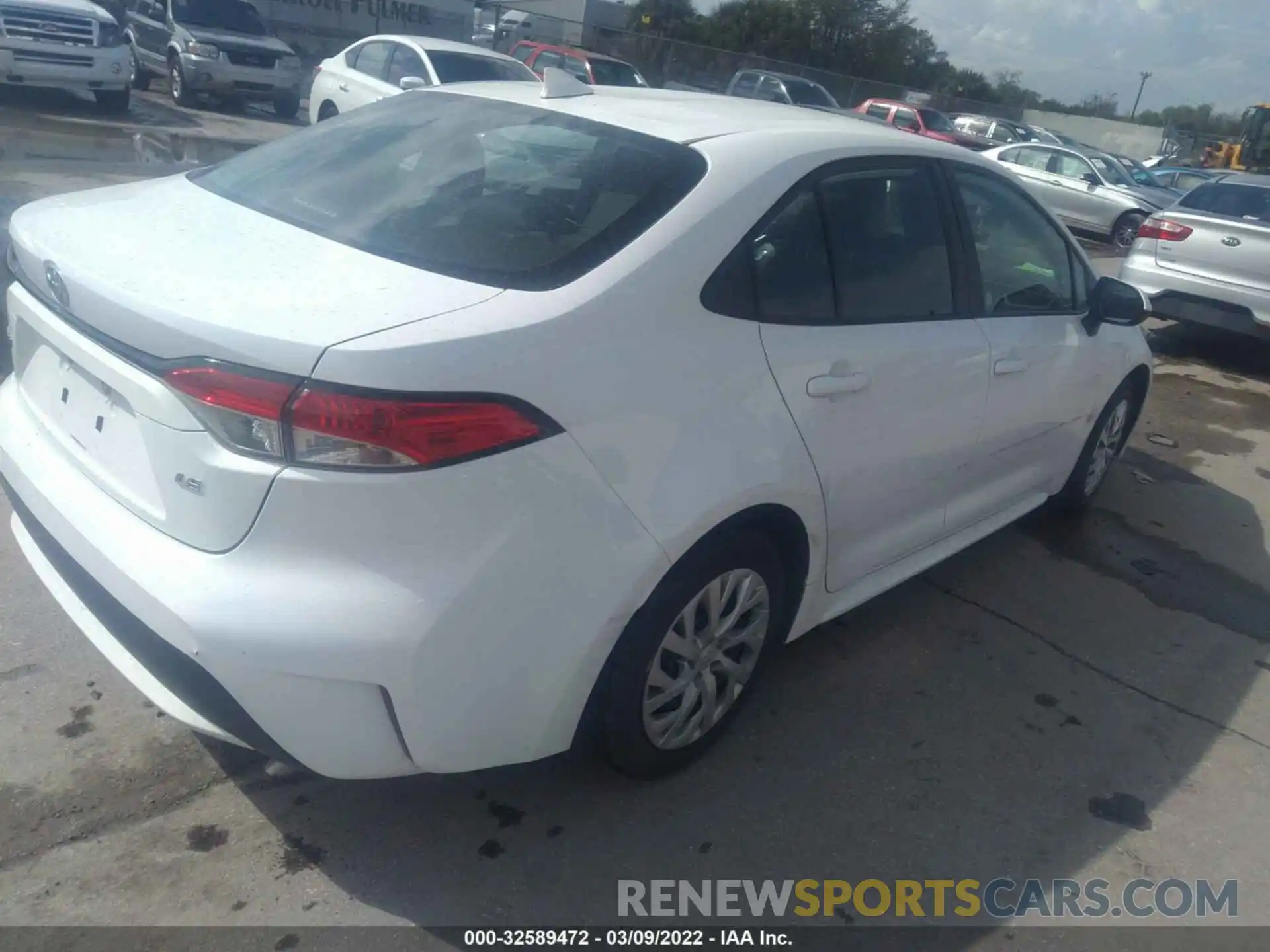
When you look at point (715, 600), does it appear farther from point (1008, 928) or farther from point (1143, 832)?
point (1143, 832)

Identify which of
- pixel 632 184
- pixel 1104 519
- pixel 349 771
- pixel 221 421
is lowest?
pixel 1104 519

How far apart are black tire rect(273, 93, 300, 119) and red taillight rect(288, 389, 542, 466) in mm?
16298

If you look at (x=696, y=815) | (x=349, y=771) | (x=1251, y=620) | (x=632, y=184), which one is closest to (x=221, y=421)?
(x=349, y=771)

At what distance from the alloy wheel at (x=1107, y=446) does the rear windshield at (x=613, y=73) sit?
15.6 metres

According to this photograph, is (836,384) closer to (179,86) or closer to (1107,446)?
(1107,446)

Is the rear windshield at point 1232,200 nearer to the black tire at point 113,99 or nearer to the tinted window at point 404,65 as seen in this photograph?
the tinted window at point 404,65

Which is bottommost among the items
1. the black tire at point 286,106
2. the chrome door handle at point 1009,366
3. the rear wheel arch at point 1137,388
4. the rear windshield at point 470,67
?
the black tire at point 286,106

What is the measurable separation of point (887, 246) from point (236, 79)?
15.2m

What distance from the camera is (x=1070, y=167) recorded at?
57.7ft

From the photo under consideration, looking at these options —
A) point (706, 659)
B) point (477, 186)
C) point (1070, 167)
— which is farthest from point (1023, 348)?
point (1070, 167)

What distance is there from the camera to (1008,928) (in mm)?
2646

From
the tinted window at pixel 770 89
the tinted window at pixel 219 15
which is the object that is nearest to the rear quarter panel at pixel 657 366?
the tinted window at pixel 219 15

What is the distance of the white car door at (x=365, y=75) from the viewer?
1221cm

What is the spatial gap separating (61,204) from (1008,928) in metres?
3.16
